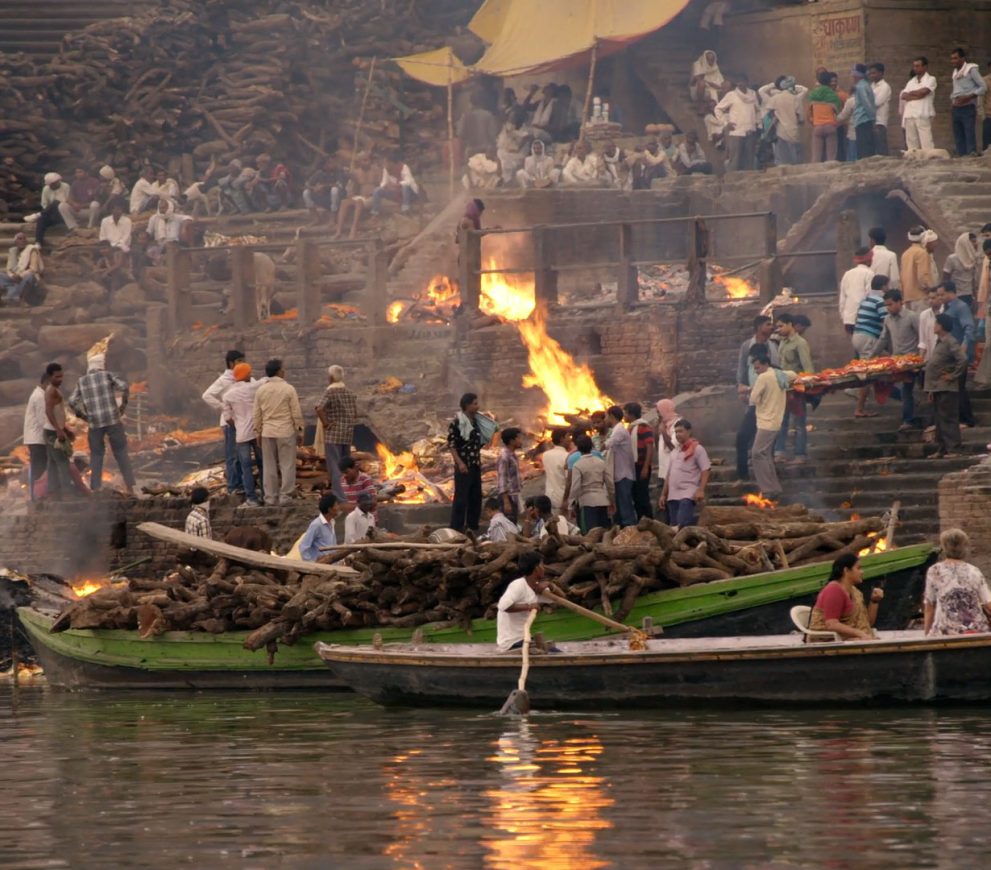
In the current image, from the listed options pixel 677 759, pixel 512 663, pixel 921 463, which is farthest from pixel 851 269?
pixel 677 759

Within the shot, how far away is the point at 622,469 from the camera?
22.7 meters

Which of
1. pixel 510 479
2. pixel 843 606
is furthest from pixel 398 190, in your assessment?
pixel 843 606

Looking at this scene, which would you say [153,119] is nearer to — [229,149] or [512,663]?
[229,149]

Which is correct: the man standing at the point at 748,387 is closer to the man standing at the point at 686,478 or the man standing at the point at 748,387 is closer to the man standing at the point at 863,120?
the man standing at the point at 686,478

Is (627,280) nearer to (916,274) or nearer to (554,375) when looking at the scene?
(554,375)

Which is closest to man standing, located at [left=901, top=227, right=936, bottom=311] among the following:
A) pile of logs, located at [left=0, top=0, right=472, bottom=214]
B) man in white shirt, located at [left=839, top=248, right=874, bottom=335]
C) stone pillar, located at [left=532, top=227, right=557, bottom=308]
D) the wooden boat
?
man in white shirt, located at [left=839, top=248, right=874, bottom=335]

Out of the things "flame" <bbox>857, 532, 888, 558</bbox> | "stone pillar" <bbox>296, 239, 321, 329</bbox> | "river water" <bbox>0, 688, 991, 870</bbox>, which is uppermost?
"stone pillar" <bbox>296, 239, 321, 329</bbox>

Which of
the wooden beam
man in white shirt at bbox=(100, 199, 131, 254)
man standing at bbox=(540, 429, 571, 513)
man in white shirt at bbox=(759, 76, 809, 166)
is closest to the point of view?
the wooden beam

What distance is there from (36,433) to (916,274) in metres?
9.22

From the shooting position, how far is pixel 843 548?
63.0ft

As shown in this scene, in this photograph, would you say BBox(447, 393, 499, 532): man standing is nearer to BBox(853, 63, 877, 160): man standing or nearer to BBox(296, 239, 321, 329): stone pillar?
BBox(296, 239, 321, 329): stone pillar

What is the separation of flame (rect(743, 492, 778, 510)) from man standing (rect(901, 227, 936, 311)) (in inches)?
148

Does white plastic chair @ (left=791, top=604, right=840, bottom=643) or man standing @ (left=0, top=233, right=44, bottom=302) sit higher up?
man standing @ (left=0, top=233, right=44, bottom=302)

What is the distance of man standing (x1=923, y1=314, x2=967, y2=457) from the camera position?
23.5m
